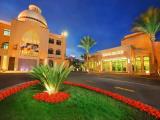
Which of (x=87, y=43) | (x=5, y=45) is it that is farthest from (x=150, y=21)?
(x=5, y=45)

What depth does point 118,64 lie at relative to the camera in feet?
125

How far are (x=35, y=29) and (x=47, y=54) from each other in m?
8.39

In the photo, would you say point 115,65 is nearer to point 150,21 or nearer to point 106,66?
point 106,66

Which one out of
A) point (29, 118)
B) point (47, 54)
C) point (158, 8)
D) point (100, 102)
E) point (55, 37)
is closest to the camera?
point (29, 118)

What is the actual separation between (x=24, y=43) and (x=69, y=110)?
38084 millimetres

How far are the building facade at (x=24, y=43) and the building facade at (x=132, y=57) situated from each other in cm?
1565

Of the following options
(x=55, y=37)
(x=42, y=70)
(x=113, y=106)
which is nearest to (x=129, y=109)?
(x=113, y=106)

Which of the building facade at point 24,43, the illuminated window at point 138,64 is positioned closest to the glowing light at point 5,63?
the building facade at point 24,43

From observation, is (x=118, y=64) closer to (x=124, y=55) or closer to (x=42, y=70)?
(x=124, y=55)

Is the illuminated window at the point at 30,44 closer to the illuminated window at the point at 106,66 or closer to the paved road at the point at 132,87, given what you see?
the illuminated window at the point at 106,66

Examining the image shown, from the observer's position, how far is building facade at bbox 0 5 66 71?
38.6 metres

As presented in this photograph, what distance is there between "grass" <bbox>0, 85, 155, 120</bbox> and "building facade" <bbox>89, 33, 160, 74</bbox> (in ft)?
95.0

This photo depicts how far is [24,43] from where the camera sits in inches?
1574

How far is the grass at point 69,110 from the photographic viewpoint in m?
4.92
